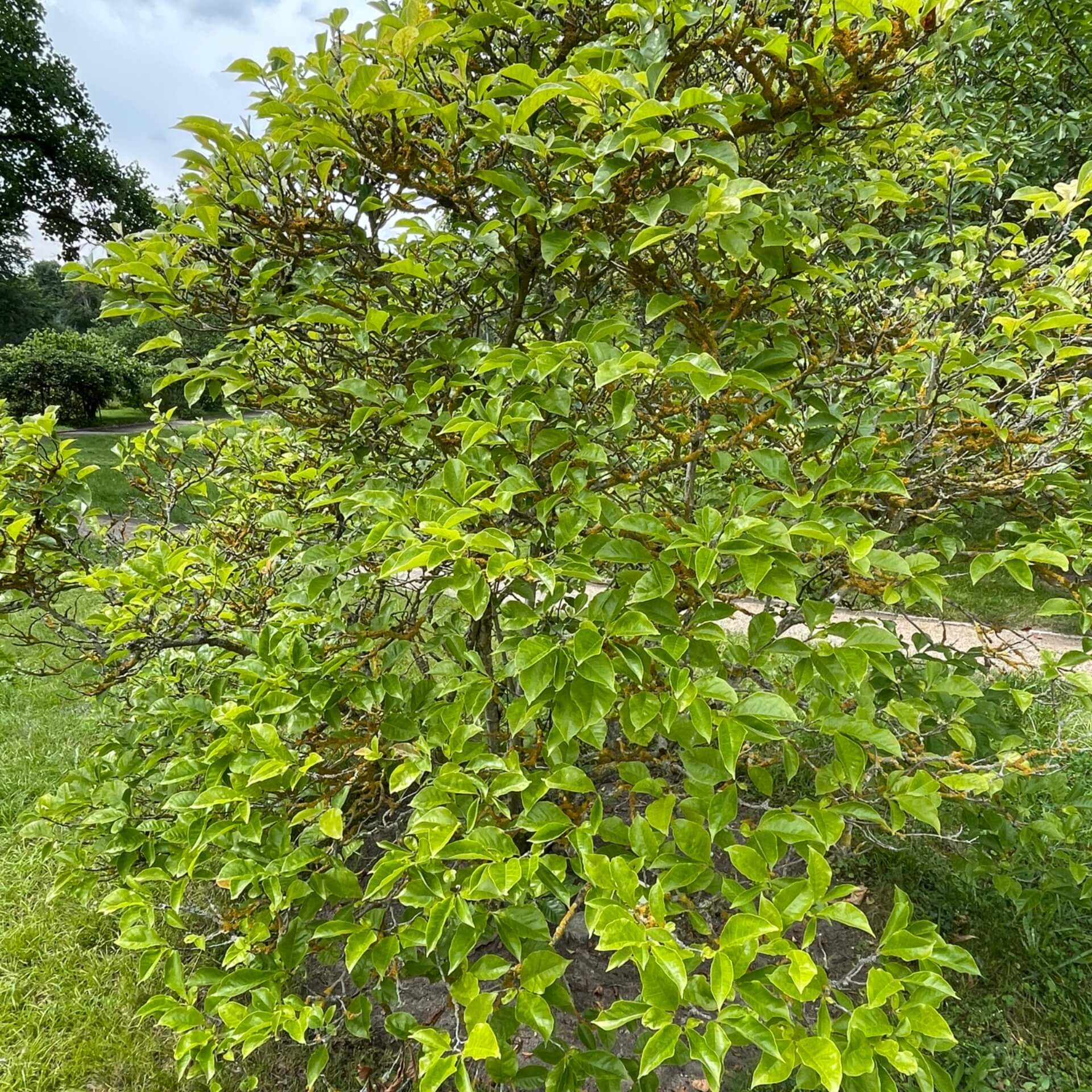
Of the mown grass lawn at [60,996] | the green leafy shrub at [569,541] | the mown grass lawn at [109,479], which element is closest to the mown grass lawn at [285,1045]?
the mown grass lawn at [60,996]

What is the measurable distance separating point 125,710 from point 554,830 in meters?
1.95

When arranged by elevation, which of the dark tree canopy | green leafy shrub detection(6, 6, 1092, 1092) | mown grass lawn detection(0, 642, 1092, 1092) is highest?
the dark tree canopy

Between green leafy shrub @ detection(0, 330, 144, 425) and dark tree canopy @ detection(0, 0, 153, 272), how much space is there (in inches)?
118

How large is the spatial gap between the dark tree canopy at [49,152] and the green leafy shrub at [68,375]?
118 inches

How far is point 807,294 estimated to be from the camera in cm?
159

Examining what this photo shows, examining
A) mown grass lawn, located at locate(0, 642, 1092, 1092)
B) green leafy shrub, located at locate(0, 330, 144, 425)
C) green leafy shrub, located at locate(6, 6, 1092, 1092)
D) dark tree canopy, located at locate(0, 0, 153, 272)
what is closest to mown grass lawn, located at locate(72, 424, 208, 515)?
green leafy shrub, located at locate(6, 6, 1092, 1092)

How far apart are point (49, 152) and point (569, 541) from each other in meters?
23.0

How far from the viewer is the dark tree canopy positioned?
16141 mm

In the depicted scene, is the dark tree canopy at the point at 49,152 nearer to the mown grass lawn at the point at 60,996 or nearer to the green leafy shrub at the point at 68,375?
the green leafy shrub at the point at 68,375

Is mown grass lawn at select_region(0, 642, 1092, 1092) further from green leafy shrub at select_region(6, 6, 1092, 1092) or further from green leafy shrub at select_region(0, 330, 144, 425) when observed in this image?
green leafy shrub at select_region(0, 330, 144, 425)

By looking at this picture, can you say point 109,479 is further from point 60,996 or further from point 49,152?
point 49,152

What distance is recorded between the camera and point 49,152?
56.7ft

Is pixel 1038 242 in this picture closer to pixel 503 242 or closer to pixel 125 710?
pixel 503 242

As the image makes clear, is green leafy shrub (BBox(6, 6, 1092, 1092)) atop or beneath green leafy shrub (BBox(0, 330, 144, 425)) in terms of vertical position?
beneath
